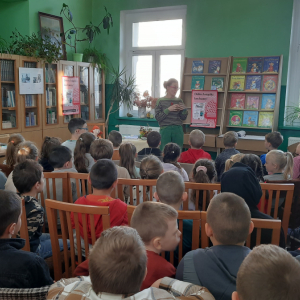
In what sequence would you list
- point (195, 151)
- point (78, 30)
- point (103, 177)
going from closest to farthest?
point (103, 177), point (195, 151), point (78, 30)

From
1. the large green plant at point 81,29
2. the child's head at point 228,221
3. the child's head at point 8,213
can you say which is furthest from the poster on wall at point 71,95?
the child's head at point 228,221

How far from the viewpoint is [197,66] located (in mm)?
6020

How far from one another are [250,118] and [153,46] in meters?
2.59

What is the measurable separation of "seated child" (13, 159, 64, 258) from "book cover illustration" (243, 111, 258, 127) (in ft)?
14.3

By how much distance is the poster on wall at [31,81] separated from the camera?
5.14 m

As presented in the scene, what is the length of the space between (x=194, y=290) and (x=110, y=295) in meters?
0.27

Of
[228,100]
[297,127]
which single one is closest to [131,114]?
[228,100]

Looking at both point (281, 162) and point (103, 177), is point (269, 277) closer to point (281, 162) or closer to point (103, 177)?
point (103, 177)

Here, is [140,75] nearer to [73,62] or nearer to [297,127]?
[73,62]

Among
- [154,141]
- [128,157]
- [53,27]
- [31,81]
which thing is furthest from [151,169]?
[53,27]

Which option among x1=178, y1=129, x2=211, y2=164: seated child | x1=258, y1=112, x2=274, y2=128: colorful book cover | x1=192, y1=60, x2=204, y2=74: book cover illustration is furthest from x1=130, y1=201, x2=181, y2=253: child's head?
x1=192, y1=60, x2=204, y2=74: book cover illustration

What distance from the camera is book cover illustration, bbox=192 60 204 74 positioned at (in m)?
5.99

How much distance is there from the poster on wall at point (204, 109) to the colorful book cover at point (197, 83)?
4.3 inches

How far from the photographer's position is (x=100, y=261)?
0.88m
